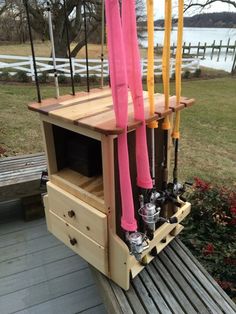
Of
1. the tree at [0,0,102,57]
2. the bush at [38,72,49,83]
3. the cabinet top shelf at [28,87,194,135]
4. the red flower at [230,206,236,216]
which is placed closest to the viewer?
the cabinet top shelf at [28,87,194,135]

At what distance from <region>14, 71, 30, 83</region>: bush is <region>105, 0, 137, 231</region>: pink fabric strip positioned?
355 inches

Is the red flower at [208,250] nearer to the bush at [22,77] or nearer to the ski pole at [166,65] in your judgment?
the ski pole at [166,65]

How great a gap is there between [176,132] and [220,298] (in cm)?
85

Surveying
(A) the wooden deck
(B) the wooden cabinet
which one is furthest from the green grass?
(B) the wooden cabinet

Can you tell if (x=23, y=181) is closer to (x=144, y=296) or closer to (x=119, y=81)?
(x=144, y=296)

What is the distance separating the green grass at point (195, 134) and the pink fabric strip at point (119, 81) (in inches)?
98.4

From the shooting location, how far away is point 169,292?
4.63 ft

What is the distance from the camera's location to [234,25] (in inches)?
722

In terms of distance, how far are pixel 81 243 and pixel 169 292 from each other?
511 millimetres

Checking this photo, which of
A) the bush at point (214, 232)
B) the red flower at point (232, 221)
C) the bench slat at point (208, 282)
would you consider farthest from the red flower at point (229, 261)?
the bench slat at point (208, 282)

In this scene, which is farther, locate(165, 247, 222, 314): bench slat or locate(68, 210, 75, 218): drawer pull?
locate(68, 210, 75, 218): drawer pull

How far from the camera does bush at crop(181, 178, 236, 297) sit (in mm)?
1924

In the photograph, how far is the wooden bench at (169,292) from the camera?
1.33m

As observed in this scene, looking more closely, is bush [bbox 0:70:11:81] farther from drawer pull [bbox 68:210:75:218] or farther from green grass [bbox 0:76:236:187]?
drawer pull [bbox 68:210:75:218]
